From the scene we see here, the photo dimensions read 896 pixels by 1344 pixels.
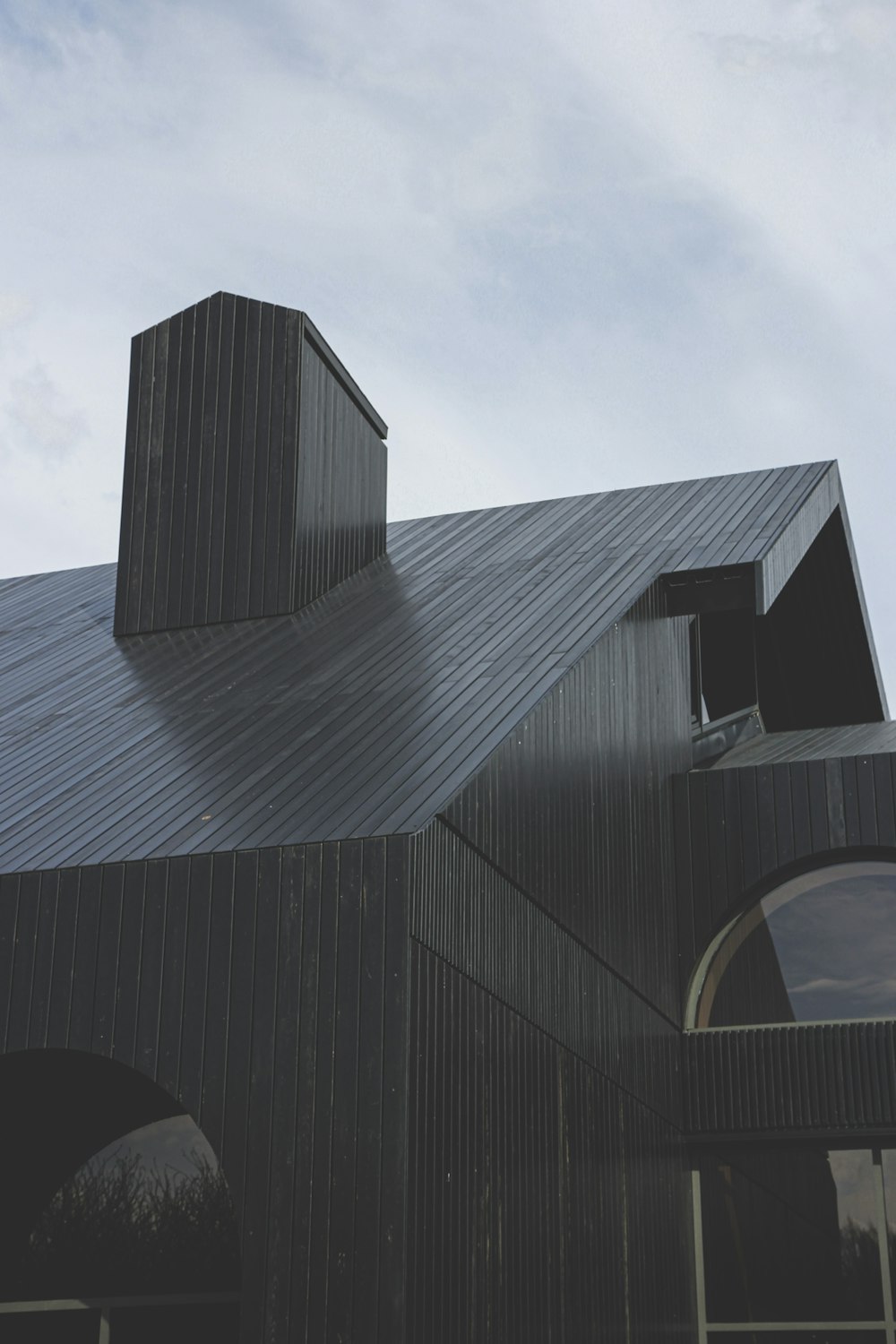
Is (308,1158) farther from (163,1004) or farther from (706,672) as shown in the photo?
(706,672)

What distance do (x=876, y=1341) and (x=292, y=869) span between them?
7907 millimetres

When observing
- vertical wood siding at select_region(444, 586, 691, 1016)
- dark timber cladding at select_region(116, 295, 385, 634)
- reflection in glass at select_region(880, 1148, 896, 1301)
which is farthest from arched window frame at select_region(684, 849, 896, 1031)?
dark timber cladding at select_region(116, 295, 385, 634)

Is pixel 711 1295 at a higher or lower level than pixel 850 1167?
lower

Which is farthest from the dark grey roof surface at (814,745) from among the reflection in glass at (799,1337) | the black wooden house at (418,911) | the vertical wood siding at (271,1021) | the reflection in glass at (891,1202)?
the vertical wood siding at (271,1021)

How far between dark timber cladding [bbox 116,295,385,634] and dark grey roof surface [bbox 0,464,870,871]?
0.40m

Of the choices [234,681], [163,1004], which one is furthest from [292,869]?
[234,681]

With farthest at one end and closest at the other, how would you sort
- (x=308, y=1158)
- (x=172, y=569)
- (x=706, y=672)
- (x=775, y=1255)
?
(x=706, y=672), (x=172, y=569), (x=775, y=1255), (x=308, y=1158)

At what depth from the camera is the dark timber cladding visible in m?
17.5

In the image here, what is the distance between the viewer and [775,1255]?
49.5 feet

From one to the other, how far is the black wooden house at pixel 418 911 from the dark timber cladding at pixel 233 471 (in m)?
0.05

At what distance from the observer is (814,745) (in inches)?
720

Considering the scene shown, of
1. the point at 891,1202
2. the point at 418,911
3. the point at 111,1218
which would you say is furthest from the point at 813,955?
the point at 418,911

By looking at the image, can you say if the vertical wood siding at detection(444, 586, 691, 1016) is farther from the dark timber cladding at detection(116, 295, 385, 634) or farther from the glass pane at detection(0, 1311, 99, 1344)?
the glass pane at detection(0, 1311, 99, 1344)

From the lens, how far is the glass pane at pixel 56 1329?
11891 millimetres
